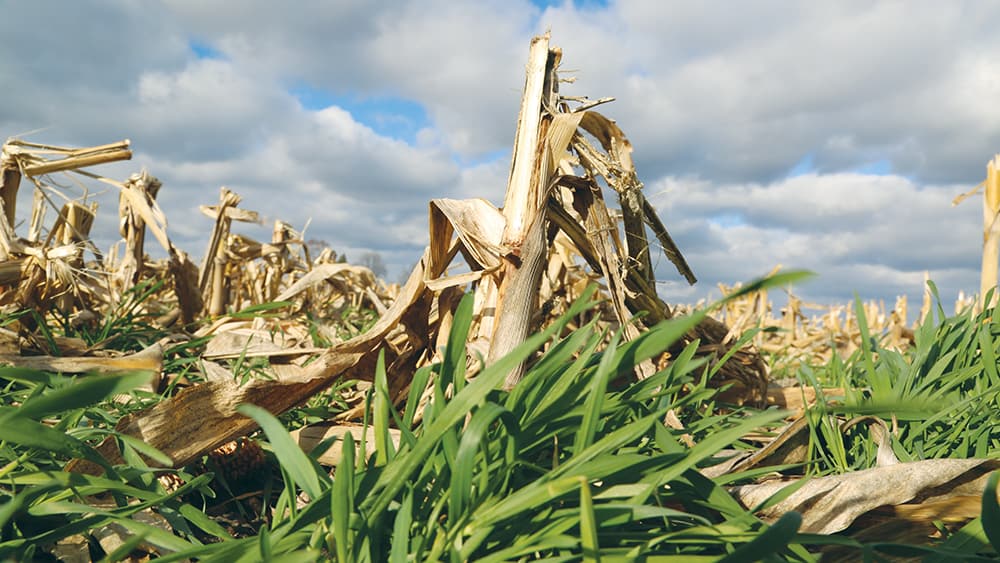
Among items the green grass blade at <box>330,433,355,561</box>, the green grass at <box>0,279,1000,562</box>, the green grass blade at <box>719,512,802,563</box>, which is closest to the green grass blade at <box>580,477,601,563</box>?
the green grass at <box>0,279,1000,562</box>

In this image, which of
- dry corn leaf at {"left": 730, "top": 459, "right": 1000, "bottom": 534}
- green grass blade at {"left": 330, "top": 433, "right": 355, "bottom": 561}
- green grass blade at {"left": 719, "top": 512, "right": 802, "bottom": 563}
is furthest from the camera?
dry corn leaf at {"left": 730, "top": 459, "right": 1000, "bottom": 534}

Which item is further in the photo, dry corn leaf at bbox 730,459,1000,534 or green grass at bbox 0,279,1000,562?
dry corn leaf at bbox 730,459,1000,534

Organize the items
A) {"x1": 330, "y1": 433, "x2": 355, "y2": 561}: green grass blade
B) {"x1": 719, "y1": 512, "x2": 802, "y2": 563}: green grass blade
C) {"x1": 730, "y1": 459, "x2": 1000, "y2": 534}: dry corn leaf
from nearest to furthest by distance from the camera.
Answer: {"x1": 719, "y1": 512, "x2": 802, "y2": 563}: green grass blade, {"x1": 330, "y1": 433, "x2": 355, "y2": 561}: green grass blade, {"x1": 730, "y1": 459, "x2": 1000, "y2": 534}: dry corn leaf

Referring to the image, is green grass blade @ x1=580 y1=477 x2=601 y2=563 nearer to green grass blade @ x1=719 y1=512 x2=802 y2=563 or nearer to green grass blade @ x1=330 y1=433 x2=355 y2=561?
green grass blade @ x1=719 y1=512 x2=802 y2=563

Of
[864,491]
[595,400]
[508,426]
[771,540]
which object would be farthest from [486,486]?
[864,491]

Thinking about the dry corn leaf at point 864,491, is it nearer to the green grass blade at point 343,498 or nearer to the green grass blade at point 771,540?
the green grass blade at point 771,540

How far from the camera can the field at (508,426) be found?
0.90m

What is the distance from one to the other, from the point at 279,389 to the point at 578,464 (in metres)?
0.74

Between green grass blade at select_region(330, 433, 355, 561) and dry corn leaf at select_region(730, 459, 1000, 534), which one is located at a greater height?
green grass blade at select_region(330, 433, 355, 561)

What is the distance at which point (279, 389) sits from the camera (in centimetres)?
141

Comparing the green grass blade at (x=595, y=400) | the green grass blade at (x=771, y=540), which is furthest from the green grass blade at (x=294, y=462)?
the green grass blade at (x=771, y=540)

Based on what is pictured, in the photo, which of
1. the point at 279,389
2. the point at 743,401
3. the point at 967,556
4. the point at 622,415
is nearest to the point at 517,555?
the point at 622,415

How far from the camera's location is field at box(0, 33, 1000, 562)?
2.95 feet

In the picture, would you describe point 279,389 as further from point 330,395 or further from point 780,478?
point 780,478
